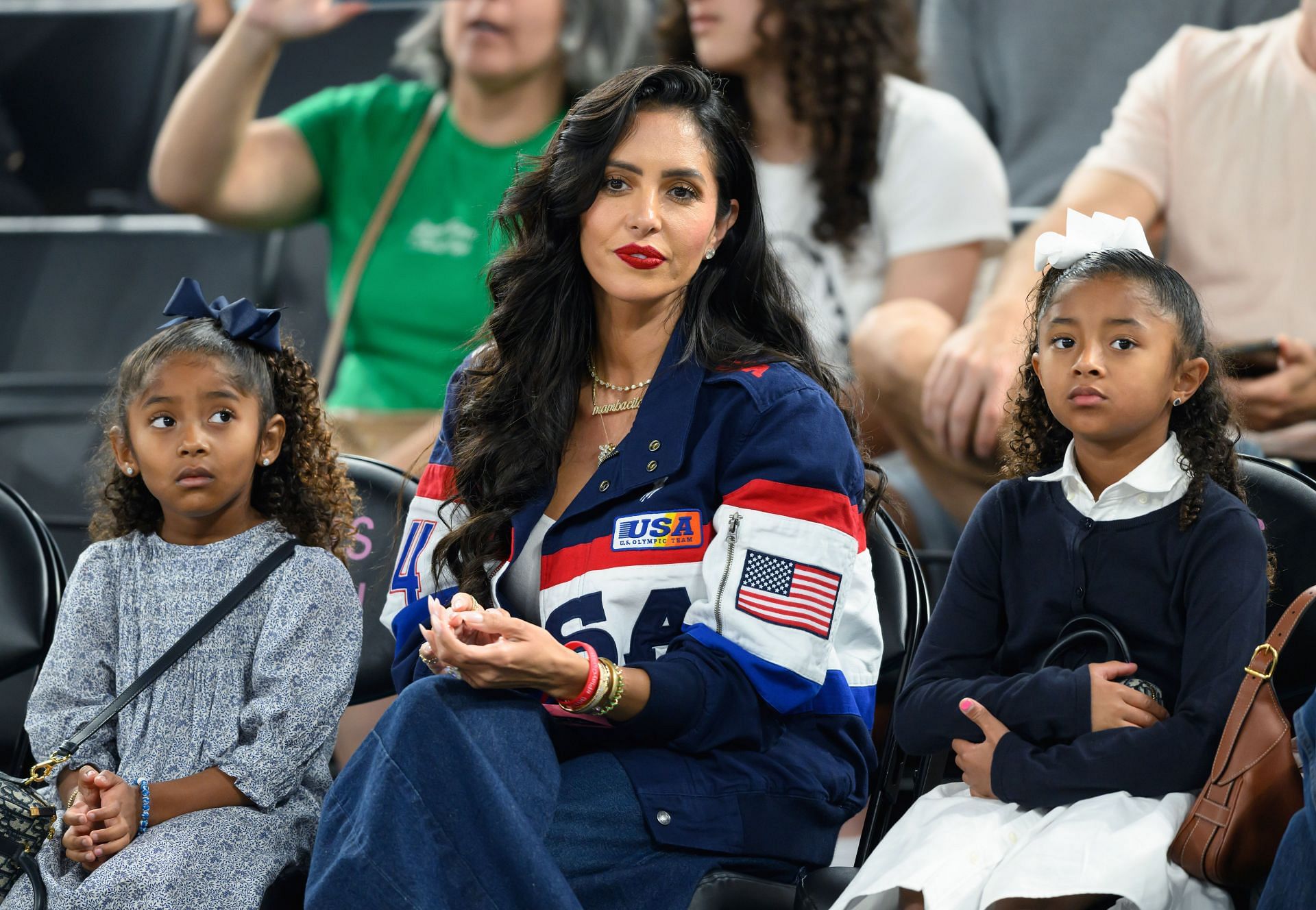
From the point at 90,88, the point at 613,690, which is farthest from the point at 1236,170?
the point at 90,88

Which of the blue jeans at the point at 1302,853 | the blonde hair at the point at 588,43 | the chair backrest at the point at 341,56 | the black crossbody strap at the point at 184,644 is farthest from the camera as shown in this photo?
the chair backrest at the point at 341,56

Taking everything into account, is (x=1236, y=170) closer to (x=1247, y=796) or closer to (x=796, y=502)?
(x=796, y=502)

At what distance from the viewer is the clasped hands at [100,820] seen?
1.72 meters

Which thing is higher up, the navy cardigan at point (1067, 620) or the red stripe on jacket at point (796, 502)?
the red stripe on jacket at point (796, 502)

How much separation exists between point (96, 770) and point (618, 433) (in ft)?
2.40

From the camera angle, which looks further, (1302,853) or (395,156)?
(395,156)

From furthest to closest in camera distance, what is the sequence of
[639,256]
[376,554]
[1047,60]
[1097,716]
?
1. [1047,60]
2. [376,554]
3. [639,256]
4. [1097,716]

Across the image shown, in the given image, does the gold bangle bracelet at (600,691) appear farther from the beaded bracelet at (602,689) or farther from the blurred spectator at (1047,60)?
the blurred spectator at (1047,60)

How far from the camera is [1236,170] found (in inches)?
110

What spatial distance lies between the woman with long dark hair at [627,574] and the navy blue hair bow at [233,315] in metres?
0.25

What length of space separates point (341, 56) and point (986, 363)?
2237 mm

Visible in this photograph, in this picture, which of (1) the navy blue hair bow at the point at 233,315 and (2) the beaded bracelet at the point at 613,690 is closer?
(2) the beaded bracelet at the point at 613,690

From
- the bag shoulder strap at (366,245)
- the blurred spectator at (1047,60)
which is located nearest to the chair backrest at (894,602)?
the bag shoulder strap at (366,245)

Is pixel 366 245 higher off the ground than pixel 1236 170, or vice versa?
pixel 1236 170
